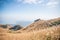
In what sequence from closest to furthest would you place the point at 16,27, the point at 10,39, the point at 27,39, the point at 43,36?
the point at 43,36
the point at 27,39
the point at 10,39
the point at 16,27

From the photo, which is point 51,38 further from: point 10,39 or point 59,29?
point 10,39

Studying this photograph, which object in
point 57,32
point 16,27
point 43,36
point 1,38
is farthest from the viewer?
point 16,27

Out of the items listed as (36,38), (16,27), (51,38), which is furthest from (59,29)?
(16,27)

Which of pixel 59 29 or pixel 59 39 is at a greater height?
pixel 59 29

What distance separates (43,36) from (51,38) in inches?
21.1

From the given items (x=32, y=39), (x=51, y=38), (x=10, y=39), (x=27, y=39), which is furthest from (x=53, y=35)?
(x=10, y=39)

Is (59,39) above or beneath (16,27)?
beneath

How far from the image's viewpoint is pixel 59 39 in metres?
4.45

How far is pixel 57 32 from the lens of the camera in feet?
15.7

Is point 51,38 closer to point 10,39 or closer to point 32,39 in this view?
point 32,39

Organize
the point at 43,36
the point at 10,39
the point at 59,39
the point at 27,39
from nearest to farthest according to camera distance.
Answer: the point at 59,39
the point at 43,36
the point at 27,39
the point at 10,39

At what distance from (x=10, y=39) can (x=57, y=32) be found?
2707 millimetres

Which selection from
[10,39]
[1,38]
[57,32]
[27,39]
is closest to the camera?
[57,32]

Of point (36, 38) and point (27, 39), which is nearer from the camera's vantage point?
point (36, 38)
